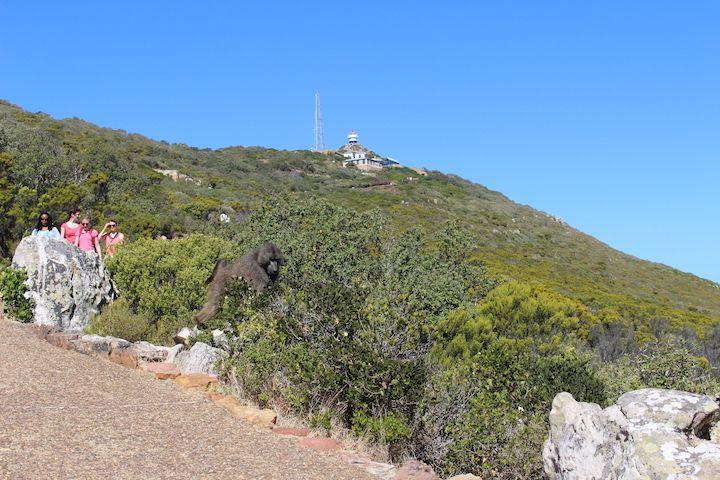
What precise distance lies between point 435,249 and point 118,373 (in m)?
13.7

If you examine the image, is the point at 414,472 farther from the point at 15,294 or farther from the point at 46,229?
the point at 46,229

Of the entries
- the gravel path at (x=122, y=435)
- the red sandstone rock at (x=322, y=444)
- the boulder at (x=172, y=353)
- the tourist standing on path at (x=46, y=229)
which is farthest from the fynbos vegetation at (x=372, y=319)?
the tourist standing on path at (x=46, y=229)

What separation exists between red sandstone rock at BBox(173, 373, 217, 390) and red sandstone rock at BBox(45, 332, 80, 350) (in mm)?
1849

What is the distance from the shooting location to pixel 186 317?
1187 centimetres

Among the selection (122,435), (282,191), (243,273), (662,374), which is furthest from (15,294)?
(282,191)

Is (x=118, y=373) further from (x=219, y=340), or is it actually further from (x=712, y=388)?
(x=712, y=388)

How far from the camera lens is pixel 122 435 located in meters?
5.93

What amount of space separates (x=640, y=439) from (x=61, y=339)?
7.27 metres

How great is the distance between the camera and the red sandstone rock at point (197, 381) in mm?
7961

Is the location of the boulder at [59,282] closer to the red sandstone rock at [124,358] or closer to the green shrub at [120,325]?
the green shrub at [120,325]

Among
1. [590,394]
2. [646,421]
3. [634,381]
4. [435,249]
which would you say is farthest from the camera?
[435,249]

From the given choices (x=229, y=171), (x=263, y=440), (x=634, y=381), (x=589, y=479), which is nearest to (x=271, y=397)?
(x=263, y=440)

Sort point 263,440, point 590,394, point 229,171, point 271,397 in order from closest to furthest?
point 263,440 < point 271,397 < point 590,394 < point 229,171

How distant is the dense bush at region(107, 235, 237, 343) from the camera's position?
11.9 m
